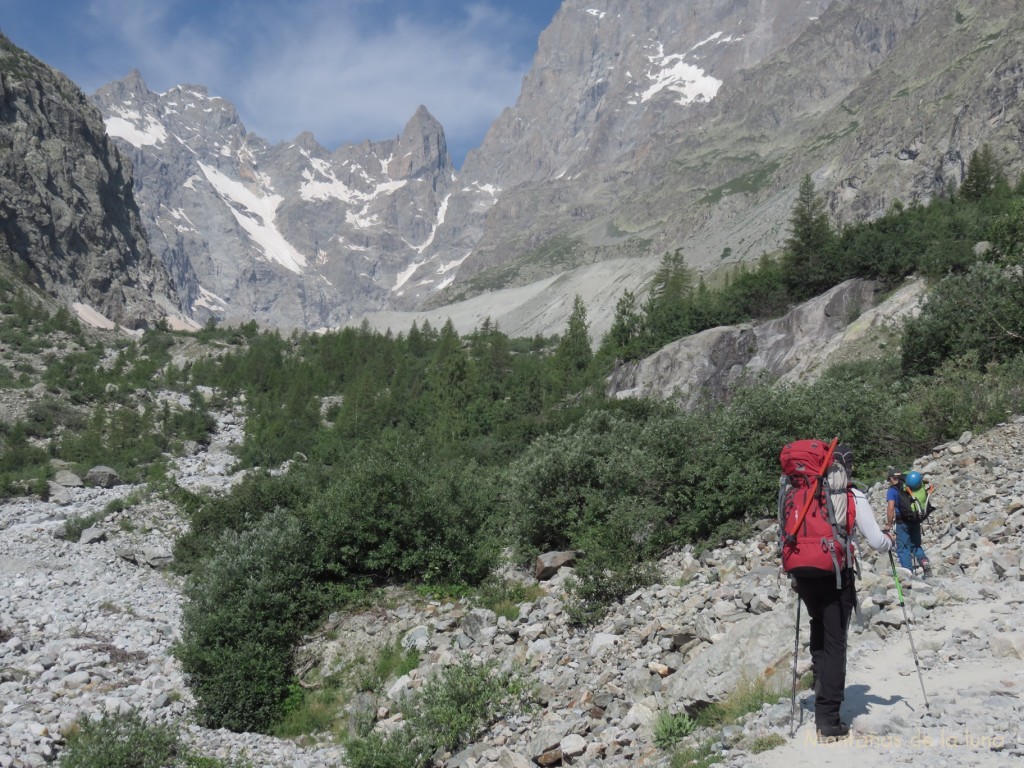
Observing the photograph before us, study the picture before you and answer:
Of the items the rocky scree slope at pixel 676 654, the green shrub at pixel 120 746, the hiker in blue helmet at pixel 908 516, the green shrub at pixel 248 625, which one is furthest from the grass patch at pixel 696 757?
the green shrub at pixel 248 625

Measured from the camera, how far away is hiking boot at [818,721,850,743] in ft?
21.5

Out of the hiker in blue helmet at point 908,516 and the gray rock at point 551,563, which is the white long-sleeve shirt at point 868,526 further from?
the gray rock at point 551,563

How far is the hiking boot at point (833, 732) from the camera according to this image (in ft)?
21.5

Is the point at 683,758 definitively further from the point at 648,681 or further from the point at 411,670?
the point at 411,670

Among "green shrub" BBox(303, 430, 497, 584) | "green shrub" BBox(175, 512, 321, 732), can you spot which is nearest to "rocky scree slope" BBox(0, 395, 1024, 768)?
"green shrub" BBox(175, 512, 321, 732)

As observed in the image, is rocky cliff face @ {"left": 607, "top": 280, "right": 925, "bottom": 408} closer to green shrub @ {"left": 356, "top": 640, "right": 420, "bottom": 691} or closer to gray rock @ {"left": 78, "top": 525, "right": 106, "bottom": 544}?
green shrub @ {"left": 356, "top": 640, "right": 420, "bottom": 691}

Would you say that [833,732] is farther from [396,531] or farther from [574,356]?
[574,356]

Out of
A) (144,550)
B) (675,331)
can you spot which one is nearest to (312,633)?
(144,550)

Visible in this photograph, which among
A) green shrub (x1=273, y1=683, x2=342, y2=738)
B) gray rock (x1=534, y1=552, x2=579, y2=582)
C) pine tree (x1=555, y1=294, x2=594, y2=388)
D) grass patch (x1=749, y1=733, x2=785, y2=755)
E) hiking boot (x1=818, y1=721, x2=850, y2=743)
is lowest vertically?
green shrub (x1=273, y1=683, x2=342, y2=738)

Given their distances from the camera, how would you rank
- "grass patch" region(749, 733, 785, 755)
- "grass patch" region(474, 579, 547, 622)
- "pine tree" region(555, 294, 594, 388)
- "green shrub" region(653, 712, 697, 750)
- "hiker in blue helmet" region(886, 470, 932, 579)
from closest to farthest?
"grass patch" region(749, 733, 785, 755) → "green shrub" region(653, 712, 697, 750) → "hiker in blue helmet" region(886, 470, 932, 579) → "grass patch" region(474, 579, 547, 622) → "pine tree" region(555, 294, 594, 388)

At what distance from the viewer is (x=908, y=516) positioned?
1092 cm

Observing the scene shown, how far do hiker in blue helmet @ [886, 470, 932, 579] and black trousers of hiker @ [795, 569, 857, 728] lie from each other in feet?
15.2

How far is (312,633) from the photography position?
666 inches

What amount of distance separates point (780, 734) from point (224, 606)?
1299cm
